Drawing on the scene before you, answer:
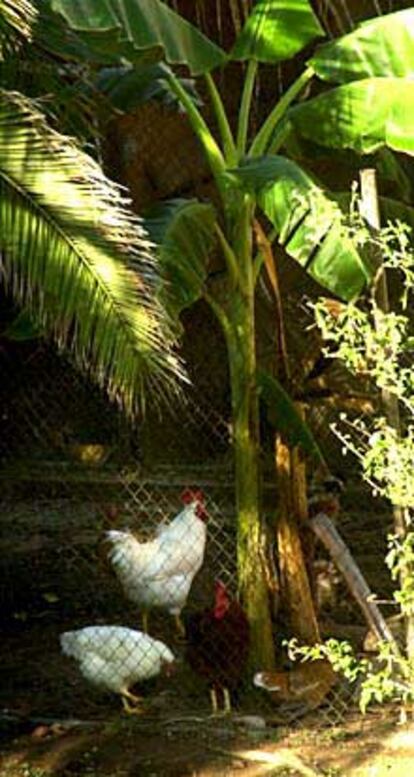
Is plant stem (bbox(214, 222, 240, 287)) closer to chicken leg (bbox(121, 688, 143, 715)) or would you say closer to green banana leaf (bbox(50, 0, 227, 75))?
green banana leaf (bbox(50, 0, 227, 75))

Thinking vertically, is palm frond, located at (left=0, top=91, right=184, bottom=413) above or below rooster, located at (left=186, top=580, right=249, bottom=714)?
above

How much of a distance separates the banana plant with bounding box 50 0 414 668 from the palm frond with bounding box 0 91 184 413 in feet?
2.92

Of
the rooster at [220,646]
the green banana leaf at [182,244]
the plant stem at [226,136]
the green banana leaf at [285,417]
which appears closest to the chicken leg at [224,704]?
the rooster at [220,646]

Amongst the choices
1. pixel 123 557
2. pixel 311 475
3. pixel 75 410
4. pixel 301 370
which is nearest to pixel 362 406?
pixel 301 370

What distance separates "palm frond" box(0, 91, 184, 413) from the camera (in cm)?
443

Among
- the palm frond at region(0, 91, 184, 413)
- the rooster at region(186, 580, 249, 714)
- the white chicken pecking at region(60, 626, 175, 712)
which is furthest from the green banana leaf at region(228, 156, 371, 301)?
the white chicken pecking at region(60, 626, 175, 712)

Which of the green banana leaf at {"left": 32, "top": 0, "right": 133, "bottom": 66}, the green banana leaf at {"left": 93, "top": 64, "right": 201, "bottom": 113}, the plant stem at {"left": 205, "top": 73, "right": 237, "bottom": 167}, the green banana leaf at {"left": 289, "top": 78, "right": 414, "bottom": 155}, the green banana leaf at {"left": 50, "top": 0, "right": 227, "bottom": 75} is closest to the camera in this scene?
the green banana leaf at {"left": 50, "top": 0, "right": 227, "bottom": 75}

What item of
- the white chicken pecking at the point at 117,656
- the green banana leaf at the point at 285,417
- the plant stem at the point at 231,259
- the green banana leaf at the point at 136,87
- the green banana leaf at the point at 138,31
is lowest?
the white chicken pecking at the point at 117,656

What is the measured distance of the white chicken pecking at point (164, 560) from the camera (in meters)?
6.20

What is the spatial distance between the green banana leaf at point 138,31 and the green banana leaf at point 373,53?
533mm

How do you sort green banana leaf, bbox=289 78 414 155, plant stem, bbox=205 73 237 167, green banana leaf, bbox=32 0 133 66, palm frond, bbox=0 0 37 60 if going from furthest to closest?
plant stem, bbox=205 73 237 167 → green banana leaf, bbox=289 78 414 155 → green banana leaf, bbox=32 0 133 66 → palm frond, bbox=0 0 37 60

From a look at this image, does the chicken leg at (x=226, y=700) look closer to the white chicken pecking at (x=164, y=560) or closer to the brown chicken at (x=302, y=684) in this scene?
the brown chicken at (x=302, y=684)

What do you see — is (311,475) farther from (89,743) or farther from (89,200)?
(89,200)

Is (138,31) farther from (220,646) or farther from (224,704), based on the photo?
(224,704)
